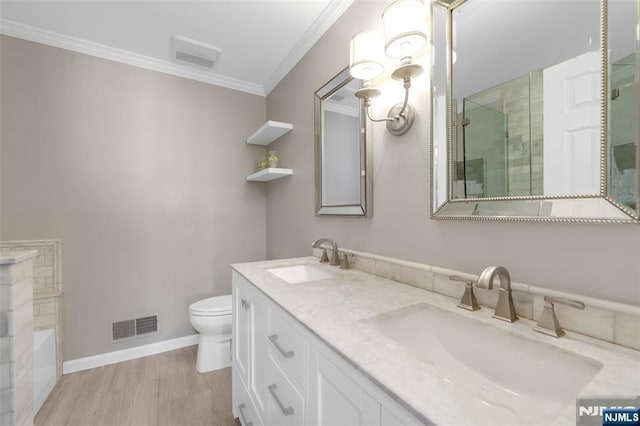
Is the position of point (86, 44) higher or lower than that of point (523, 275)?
higher

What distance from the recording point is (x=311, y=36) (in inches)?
76.0

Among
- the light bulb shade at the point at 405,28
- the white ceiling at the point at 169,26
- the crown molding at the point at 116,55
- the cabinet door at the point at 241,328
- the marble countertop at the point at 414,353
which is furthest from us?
the crown molding at the point at 116,55

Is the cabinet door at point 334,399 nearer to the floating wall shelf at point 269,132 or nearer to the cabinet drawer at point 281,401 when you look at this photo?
the cabinet drawer at point 281,401

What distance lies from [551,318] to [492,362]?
0.63 feet

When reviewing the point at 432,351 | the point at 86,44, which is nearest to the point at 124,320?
the point at 86,44

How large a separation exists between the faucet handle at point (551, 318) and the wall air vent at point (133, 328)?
8.63 feet

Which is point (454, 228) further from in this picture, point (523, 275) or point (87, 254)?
point (87, 254)

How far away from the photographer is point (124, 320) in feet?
7.26

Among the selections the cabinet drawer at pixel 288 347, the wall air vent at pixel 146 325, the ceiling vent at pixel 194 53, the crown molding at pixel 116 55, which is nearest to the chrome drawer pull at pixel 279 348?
the cabinet drawer at pixel 288 347

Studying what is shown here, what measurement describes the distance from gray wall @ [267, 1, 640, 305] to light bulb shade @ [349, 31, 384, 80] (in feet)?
0.40

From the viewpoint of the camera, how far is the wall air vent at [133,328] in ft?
7.16

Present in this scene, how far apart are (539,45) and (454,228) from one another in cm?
63

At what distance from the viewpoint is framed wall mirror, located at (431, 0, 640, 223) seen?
66cm

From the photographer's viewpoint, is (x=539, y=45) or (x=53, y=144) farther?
(x=53, y=144)
